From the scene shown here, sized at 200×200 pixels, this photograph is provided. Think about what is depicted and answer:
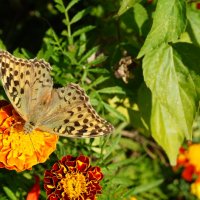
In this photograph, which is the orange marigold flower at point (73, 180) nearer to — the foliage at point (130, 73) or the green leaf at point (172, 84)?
the foliage at point (130, 73)

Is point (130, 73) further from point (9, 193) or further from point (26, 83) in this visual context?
point (9, 193)

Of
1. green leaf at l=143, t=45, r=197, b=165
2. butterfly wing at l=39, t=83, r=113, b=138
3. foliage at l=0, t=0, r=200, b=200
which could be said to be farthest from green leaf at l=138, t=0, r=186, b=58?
butterfly wing at l=39, t=83, r=113, b=138

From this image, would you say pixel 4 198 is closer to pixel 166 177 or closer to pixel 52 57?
pixel 52 57

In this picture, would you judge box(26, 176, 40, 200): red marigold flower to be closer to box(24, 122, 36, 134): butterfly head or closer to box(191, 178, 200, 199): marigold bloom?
box(24, 122, 36, 134): butterfly head

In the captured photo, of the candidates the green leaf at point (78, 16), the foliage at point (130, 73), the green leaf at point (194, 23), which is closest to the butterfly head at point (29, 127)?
the foliage at point (130, 73)

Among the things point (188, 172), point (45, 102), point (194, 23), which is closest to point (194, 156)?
point (188, 172)

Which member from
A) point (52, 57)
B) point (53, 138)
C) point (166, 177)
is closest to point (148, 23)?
point (52, 57)
